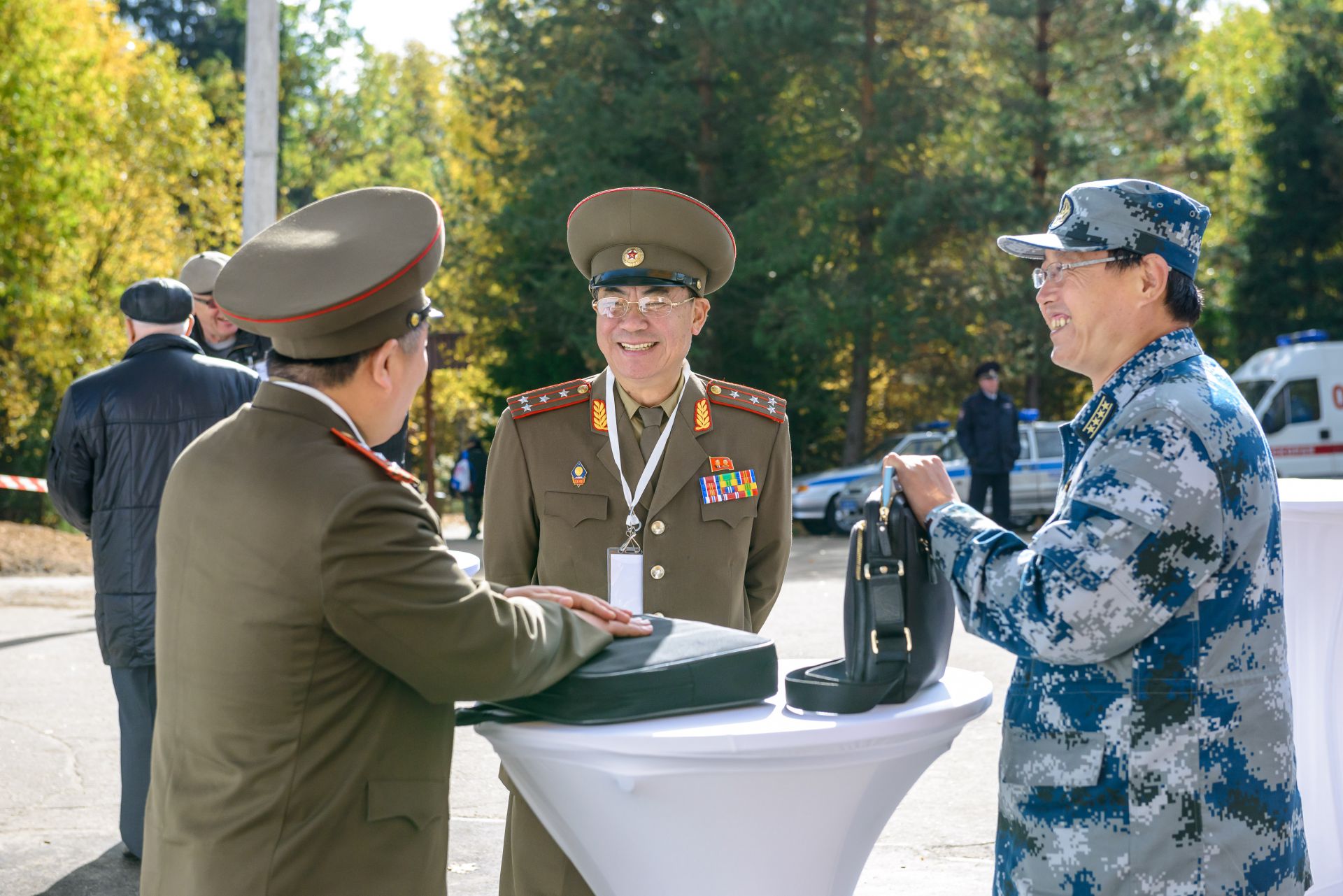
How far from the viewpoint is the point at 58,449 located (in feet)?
17.2

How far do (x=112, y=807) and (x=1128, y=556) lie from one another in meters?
4.92

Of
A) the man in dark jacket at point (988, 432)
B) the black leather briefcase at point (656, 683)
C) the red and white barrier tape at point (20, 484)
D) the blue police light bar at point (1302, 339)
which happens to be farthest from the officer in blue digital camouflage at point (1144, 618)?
the blue police light bar at point (1302, 339)

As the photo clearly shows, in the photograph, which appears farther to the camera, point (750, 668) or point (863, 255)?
point (863, 255)

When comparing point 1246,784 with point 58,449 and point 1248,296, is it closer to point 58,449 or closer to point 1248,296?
point 58,449

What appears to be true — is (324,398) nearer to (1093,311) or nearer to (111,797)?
(1093,311)

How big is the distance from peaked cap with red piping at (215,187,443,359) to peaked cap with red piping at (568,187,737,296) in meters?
1.11

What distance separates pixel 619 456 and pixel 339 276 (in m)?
1.34

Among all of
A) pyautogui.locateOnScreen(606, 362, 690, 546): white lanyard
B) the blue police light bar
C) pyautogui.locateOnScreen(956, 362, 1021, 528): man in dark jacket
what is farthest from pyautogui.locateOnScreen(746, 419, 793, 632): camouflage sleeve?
Answer: the blue police light bar

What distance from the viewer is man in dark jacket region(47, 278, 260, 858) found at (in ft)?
16.7

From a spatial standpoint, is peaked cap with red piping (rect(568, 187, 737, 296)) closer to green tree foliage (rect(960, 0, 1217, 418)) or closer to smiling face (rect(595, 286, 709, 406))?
smiling face (rect(595, 286, 709, 406))

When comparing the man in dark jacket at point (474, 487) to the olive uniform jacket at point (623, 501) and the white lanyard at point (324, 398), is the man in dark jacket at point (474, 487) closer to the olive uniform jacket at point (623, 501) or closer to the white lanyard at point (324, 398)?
the olive uniform jacket at point (623, 501)

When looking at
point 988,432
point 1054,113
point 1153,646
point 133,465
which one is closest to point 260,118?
point 133,465

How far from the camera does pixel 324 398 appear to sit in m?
2.13

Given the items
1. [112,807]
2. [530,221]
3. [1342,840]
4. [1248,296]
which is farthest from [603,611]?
[1248,296]
